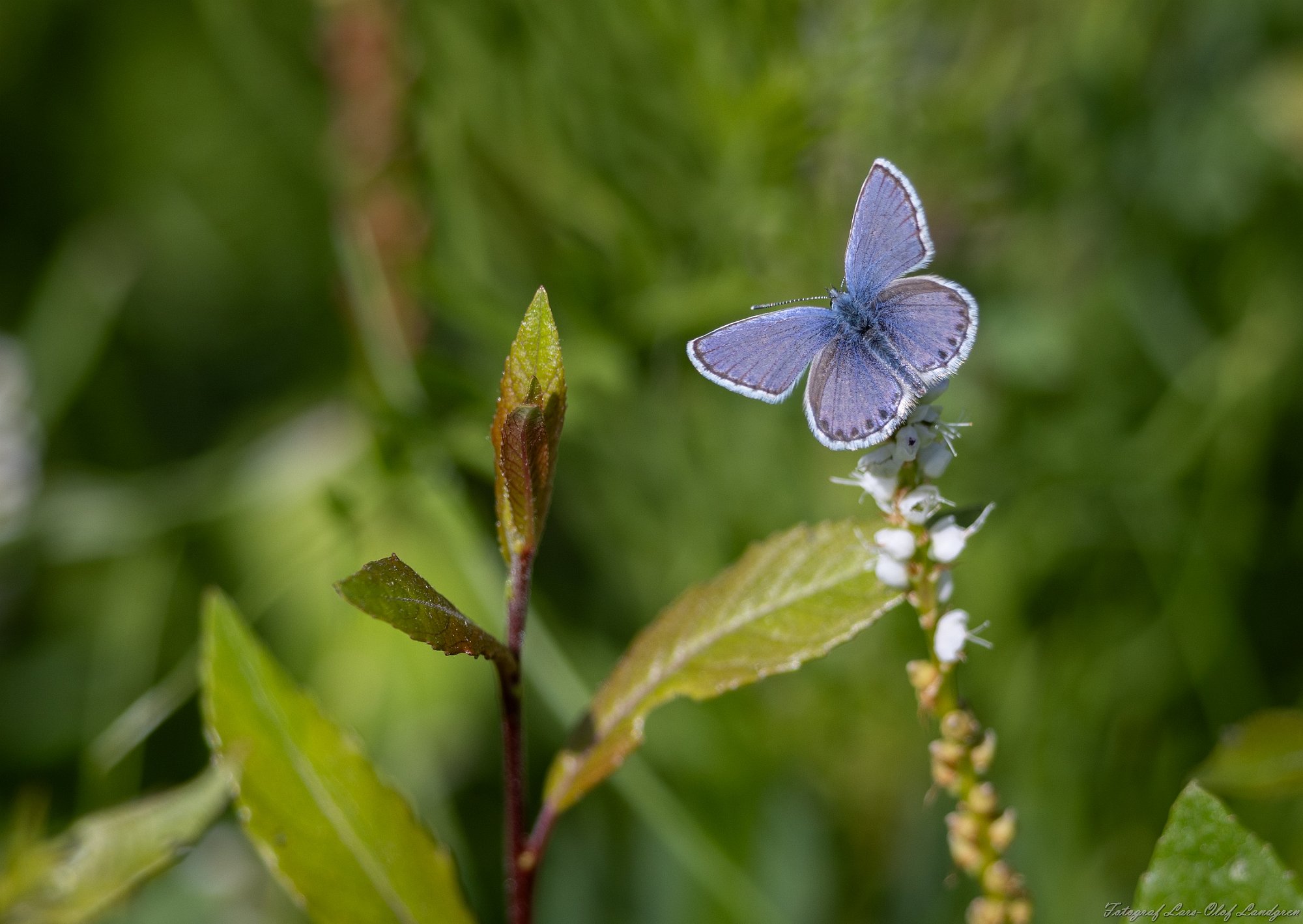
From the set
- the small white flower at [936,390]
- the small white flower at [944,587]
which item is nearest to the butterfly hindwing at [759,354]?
the small white flower at [936,390]

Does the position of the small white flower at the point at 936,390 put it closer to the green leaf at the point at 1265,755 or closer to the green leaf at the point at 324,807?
the green leaf at the point at 1265,755

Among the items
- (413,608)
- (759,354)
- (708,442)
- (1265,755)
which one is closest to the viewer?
(413,608)

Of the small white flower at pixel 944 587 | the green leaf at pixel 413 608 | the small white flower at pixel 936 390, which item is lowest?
the small white flower at pixel 944 587

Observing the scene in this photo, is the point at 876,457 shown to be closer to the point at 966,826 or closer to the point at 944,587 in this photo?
the point at 944,587

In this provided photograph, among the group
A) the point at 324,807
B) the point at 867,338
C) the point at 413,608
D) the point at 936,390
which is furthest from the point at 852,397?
the point at 324,807

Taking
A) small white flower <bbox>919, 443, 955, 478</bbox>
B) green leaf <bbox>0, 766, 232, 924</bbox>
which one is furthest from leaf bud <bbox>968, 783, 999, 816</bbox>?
green leaf <bbox>0, 766, 232, 924</bbox>

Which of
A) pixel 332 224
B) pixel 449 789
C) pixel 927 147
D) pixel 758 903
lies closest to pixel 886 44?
pixel 927 147

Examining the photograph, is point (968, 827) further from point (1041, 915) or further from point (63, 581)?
point (63, 581)
